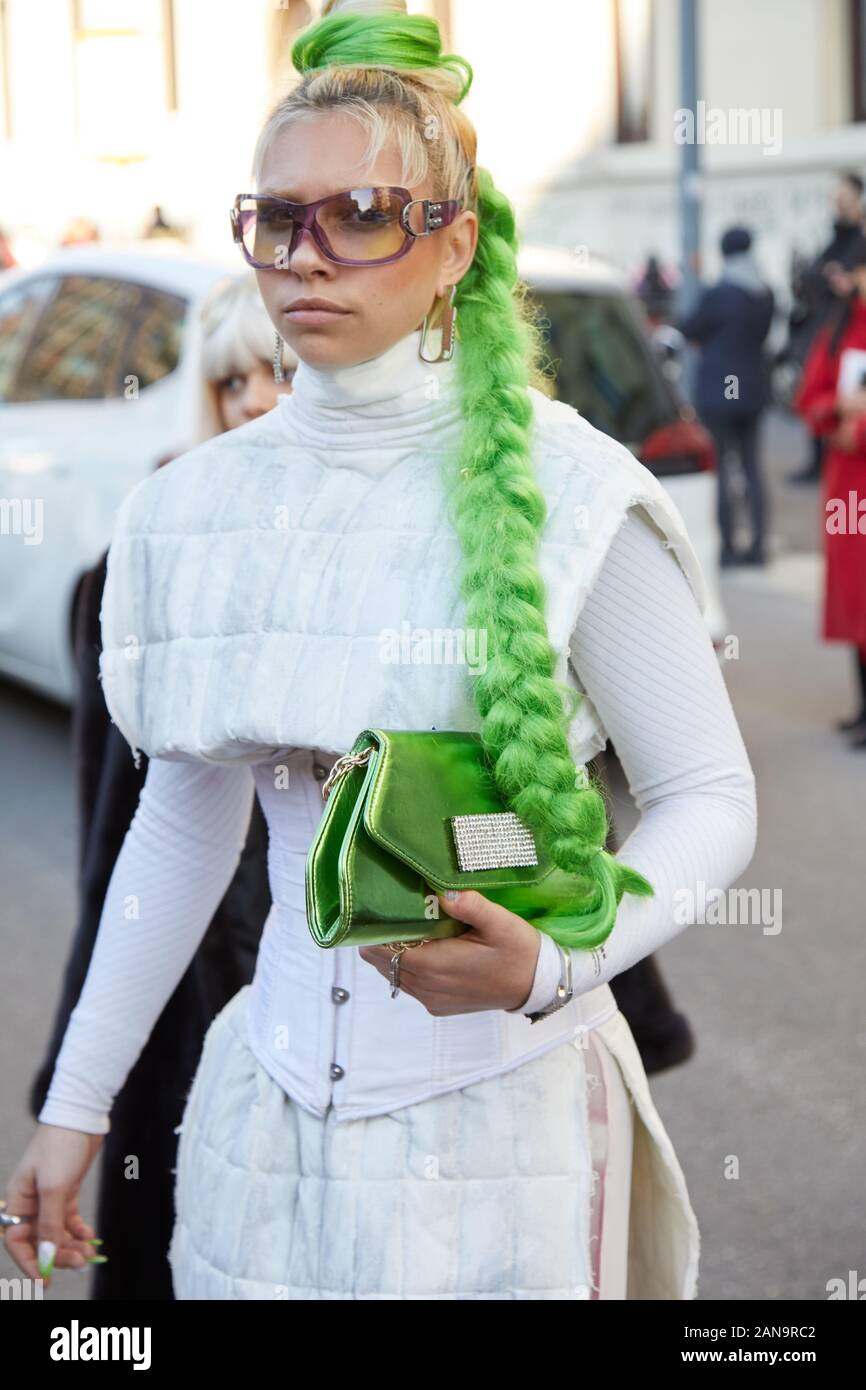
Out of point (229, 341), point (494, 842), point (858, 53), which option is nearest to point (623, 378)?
point (229, 341)

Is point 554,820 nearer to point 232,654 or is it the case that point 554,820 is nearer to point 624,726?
point 624,726

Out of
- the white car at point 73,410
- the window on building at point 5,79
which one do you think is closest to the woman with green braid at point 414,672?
the white car at point 73,410

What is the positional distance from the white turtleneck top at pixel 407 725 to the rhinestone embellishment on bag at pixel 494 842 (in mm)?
85

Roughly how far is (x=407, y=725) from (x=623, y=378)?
5.66 m

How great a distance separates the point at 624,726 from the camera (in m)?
1.83

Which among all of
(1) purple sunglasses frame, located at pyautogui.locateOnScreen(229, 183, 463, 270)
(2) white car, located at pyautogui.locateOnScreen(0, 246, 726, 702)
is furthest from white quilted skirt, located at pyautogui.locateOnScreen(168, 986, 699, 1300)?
(2) white car, located at pyautogui.locateOnScreen(0, 246, 726, 702)

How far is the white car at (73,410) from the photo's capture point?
259 inches

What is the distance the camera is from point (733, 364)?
1231 centimetres

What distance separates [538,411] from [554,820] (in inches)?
18.6

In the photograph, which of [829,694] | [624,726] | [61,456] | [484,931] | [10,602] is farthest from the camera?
[829,694]

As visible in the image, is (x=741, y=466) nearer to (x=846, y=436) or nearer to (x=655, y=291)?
(x=846, y=436)

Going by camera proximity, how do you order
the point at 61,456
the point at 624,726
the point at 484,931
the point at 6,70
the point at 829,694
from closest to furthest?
the point at 484,931 → the point at 624,726 → the point at 61,456 → the point at 829,694 → the point at 6,70

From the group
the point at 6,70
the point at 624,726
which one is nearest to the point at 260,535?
the point at 624,726

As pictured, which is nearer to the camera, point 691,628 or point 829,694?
point 691,628
